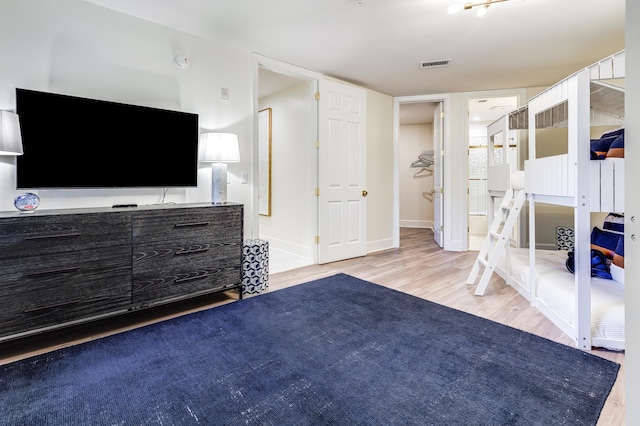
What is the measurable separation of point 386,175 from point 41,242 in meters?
4.42

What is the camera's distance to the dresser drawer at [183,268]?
2371mm

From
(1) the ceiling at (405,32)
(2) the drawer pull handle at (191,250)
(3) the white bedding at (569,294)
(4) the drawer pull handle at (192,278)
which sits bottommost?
(3) the white bedding at (569,294)

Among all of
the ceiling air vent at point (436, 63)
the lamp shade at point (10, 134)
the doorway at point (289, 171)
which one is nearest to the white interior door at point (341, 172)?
the doorway at point (289, 171)

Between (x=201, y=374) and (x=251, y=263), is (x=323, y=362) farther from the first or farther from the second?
(x=251, y=263)

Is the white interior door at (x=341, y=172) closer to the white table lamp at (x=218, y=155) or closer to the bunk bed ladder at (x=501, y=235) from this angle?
the white table lamp at (x=218, y=155)

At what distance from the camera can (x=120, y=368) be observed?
1.82 metres

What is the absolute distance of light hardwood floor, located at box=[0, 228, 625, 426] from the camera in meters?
2.05

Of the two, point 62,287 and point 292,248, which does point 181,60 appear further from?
point 292,248

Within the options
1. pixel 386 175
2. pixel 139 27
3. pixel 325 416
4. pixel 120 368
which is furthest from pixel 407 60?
pixel 120 368

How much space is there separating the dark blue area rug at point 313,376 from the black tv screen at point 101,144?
1.19 meters

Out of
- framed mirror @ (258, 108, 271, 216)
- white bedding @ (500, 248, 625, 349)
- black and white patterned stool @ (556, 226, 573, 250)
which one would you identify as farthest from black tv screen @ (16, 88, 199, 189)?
black and white patterned stool @ (556, 226, 573, 250)

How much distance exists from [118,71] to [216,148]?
96 centimetres

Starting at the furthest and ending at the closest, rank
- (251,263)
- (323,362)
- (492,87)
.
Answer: (492,87)
(251,263)
(323,362)

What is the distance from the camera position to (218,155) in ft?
9.64
